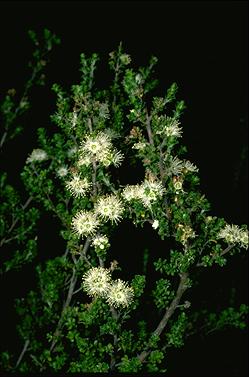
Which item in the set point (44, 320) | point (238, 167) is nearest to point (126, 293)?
point (44, 320)

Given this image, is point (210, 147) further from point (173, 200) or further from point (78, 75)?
point (173, 200)

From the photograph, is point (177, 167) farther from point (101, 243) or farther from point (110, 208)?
point (101, 243)

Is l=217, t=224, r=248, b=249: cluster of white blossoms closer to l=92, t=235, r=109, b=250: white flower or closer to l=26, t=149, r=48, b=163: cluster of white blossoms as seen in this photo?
l=92, t=235, r=109, b=250: white flower

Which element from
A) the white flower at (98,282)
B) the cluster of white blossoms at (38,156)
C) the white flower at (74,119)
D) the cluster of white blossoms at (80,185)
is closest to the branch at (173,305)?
the white flower at (98,282)

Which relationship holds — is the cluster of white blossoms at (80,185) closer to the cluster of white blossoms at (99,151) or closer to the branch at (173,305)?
the cluster of white blossoms at (99,151)

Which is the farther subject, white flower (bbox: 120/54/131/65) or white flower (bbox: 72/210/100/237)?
white flower (bbox: 120/54/131/65)

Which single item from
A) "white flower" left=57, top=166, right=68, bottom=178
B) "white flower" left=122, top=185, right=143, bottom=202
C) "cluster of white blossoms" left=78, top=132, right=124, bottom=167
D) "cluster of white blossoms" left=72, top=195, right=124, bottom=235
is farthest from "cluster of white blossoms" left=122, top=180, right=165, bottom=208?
"white flower" left=57, top=166, right=68, bottom=178

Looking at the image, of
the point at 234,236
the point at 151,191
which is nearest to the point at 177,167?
the point at 151,191
